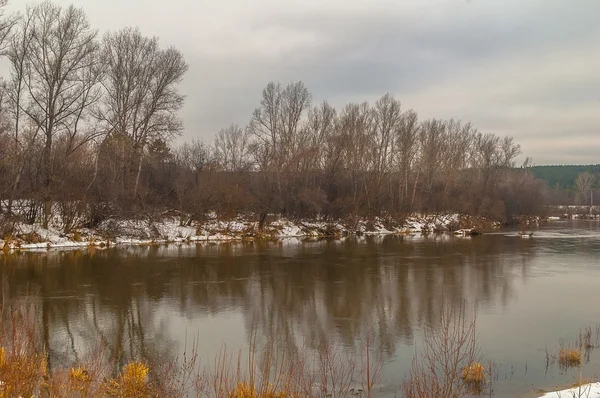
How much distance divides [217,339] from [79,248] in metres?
20.0

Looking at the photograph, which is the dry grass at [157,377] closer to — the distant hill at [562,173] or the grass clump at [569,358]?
the grass clump at [569,358]

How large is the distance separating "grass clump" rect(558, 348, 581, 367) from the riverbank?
25.2 metres

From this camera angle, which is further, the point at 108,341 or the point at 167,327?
the point at 167,327

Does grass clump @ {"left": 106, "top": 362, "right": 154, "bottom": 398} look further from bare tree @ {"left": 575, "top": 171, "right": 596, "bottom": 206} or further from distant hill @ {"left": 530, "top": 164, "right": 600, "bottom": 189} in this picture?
distant hill @ {"left": 530, "top": 164, "right": 600, "bottom": 189}

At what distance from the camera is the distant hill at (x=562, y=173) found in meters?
164

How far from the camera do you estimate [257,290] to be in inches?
671

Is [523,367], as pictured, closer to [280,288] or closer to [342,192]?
[280,288]

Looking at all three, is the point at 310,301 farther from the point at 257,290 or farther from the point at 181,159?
the point at 181,159

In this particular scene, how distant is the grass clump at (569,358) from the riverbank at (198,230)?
25.2 metres

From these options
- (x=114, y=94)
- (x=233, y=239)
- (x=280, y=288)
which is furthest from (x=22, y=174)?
(x=280, y=288)

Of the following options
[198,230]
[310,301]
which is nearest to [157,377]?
[310,301]

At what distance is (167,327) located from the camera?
12023 millimetres

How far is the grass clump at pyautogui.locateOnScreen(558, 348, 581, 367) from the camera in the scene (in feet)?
31.3

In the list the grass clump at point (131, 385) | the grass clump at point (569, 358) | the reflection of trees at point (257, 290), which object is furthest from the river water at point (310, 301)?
the grass clump at point (131, 385)
